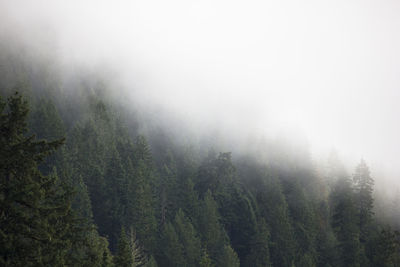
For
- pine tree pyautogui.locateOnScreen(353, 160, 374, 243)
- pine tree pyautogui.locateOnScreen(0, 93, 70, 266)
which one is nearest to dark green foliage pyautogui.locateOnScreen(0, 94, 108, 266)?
pine tree pyautogui.locateOnScreen(0, 93, 70, 266)

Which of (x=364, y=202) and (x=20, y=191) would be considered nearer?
(x=20, y=191)

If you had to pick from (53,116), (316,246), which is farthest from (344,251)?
(53,116)

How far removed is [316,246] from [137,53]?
114709 millimetres

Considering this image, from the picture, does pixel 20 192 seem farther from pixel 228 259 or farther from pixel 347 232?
pixel 347 232

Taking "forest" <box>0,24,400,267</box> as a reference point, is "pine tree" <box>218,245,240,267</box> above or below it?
below

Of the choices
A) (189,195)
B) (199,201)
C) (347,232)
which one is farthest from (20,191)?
(347,232)

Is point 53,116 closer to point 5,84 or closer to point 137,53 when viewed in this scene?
point 5,84

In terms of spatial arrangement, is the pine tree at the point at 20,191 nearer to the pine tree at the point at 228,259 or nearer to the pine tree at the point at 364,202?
the pine tree at the point at 228,259

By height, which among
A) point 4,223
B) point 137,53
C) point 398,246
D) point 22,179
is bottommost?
point 398,246

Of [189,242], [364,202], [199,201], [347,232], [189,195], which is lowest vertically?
[347,232]

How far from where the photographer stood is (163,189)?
60.4 metres

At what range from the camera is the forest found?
4841cm

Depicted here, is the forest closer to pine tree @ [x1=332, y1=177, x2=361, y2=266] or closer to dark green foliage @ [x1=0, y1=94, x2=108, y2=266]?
pine tree @ [x1=332, y1=177, x2=361, y2=266]

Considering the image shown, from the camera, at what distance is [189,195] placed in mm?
57469
